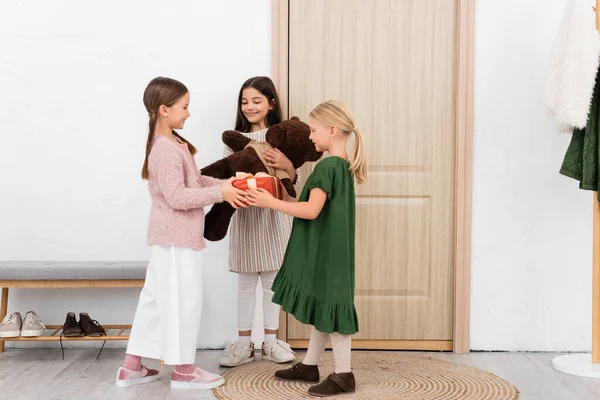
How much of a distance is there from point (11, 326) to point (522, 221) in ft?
7.30

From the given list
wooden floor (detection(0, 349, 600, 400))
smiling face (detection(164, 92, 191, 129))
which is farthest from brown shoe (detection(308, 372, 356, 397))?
smiling face (detection(164, 92, 191, 129))

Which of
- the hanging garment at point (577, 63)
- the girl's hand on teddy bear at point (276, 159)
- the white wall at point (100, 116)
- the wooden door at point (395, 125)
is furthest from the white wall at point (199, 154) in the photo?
the girl's hand on teddy bear at point (276, 159)

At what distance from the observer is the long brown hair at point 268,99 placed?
2.75 meters

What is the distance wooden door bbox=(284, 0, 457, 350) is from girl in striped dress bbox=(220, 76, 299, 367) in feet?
0.84

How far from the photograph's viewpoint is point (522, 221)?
3004mm

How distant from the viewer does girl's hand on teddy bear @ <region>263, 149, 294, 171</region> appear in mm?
2549

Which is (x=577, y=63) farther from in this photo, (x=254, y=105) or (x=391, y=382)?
(x=391, y=382)

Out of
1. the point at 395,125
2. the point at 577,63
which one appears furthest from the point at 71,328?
the point at 577,63

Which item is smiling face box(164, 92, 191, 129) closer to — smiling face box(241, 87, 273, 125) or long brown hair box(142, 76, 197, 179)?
long brown hair box(142, 76, 197, 179)

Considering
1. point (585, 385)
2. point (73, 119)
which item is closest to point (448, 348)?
point (585, 385)

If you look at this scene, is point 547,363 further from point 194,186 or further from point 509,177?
point 194,186

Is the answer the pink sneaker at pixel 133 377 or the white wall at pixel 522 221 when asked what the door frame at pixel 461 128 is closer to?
A: the white wall at pixel 522 221

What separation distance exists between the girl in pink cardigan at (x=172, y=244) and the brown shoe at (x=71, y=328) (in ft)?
1.26

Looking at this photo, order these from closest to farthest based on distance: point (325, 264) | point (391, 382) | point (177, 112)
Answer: point (325, 264), point (177, 112), point (391, 382)
